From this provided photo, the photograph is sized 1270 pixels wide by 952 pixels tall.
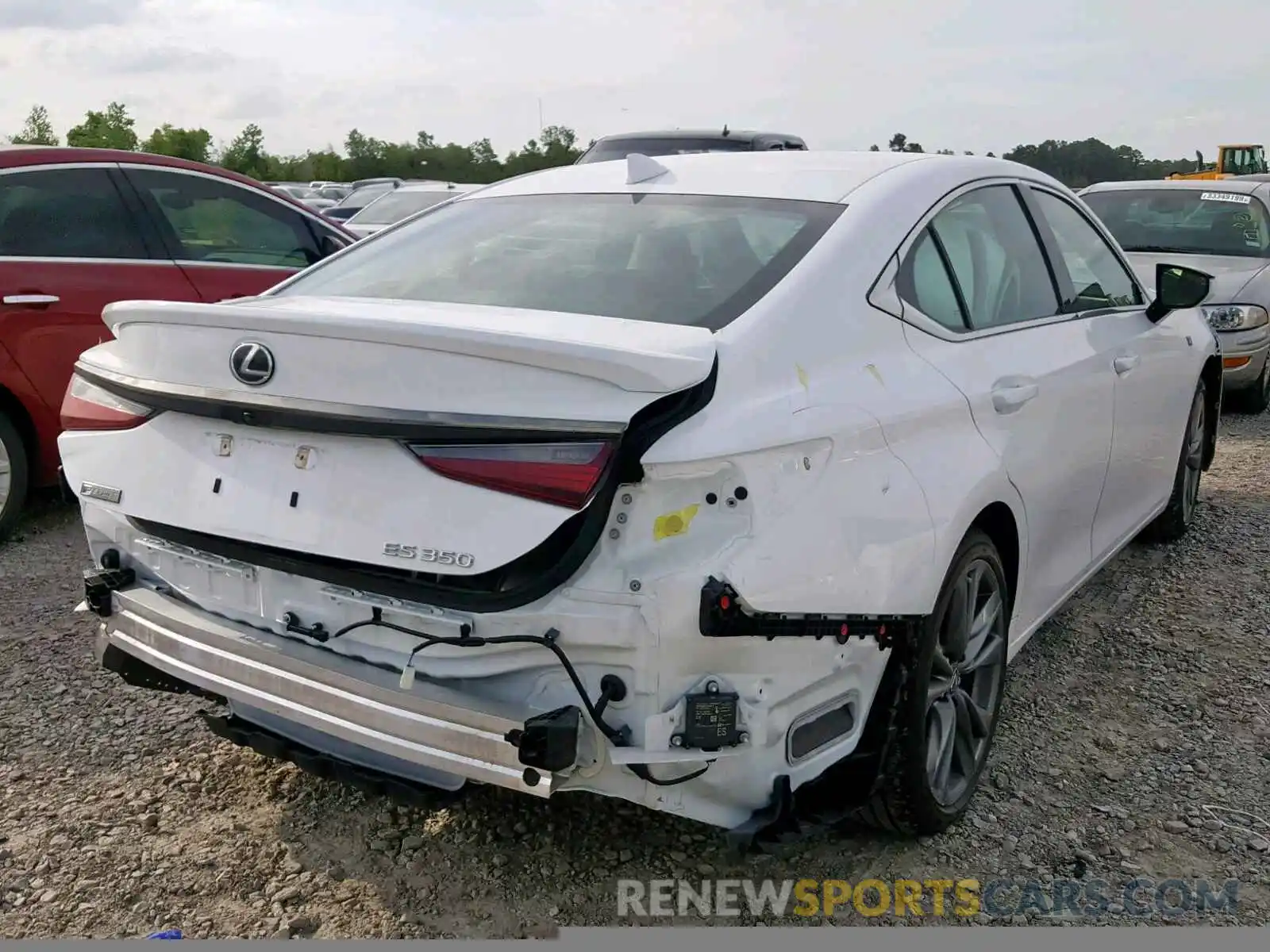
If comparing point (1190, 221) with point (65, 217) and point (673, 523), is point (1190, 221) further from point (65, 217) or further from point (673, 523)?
point (673, 523)

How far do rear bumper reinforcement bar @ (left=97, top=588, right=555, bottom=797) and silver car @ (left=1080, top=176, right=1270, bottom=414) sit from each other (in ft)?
21.2

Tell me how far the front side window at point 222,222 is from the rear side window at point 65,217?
0.56 feet

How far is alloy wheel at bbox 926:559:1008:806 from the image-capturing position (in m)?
2.80

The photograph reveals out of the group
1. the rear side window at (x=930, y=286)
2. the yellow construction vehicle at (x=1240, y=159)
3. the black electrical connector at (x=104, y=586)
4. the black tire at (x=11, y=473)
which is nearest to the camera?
the black electrical connector at (x=104, y=586)

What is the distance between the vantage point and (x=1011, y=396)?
10.0 ft

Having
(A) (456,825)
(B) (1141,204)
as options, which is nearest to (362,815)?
(A) (456,825)

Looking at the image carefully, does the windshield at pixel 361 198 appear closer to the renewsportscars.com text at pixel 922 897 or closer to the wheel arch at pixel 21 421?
the wheel arch at pixel 21 421

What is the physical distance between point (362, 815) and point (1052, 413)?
2174mm

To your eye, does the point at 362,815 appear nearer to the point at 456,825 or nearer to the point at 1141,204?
the point at 456,825

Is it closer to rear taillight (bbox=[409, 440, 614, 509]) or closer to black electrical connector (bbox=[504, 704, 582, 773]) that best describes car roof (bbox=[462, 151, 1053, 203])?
rear taillight (bbox=[409, 440, 614, 509])

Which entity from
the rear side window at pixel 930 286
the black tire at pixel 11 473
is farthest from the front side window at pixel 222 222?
the rear side window at pixel 930 286

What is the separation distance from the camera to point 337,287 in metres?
3.20

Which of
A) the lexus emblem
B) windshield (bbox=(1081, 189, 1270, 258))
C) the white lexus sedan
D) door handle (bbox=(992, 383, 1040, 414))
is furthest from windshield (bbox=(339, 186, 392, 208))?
the lexus emblem

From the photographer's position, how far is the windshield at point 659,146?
35.7 ft
